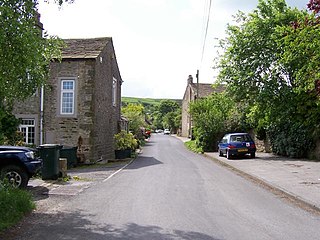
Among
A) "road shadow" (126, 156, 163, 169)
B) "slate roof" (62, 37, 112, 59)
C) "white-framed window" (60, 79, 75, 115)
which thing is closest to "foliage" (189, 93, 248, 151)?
"road shadow" (126, 156, 163, 169)

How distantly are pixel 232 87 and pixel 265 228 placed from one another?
20240mm

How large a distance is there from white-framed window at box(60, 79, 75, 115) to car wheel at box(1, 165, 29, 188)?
1255 centimetres

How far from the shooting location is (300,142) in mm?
24141

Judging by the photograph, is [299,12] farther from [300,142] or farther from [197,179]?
[197,179]

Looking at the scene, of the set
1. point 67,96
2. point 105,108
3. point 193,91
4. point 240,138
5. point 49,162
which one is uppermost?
point 193,91

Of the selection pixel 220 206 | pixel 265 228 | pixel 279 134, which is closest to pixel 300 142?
pixel 279 134

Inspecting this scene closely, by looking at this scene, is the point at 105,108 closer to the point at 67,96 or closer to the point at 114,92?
the point at 67,96

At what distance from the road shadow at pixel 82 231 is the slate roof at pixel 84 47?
54.6 feet

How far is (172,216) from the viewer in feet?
26.7

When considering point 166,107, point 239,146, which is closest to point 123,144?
point 239,146

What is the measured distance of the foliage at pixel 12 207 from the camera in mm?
7156

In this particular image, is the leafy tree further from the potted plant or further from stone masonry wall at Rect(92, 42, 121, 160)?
the potted plant

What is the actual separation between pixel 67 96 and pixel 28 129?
10.5 ft

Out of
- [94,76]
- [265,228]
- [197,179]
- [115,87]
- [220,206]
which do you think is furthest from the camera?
[115,87]
